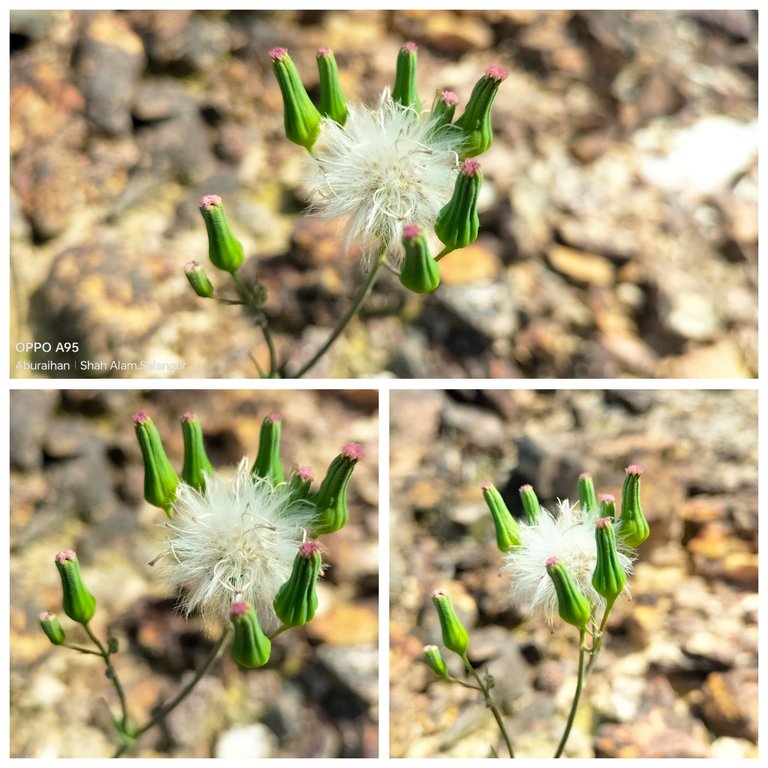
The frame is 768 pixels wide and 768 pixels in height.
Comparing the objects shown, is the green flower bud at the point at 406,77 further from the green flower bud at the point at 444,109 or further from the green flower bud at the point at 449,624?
the green flower bud at the point at 449,624

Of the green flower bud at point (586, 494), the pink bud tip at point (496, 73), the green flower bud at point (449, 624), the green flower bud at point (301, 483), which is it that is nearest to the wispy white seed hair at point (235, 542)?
the green flower bud at point (301, 483)

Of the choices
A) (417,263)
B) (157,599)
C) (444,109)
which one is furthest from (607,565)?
(157,599)

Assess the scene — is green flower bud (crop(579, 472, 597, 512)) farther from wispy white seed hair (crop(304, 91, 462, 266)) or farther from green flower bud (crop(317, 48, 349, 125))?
green flower bud (crop(317, 48, 349, 125))

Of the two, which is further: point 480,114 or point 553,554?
point 553,554

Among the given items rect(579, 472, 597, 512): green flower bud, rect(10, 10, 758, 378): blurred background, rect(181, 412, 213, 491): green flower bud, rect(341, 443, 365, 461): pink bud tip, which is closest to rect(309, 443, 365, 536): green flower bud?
rect(341, 443, 365, 461): pink bud tip

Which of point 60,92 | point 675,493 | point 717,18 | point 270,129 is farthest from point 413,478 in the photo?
point 717,18

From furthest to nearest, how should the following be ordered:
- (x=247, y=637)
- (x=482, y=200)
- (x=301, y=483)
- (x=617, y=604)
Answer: (x=482, y=200), (x=617, y=604), (x=301, y=483), (x=247, y=637)

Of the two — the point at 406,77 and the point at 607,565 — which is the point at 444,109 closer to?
the point at 406,77
